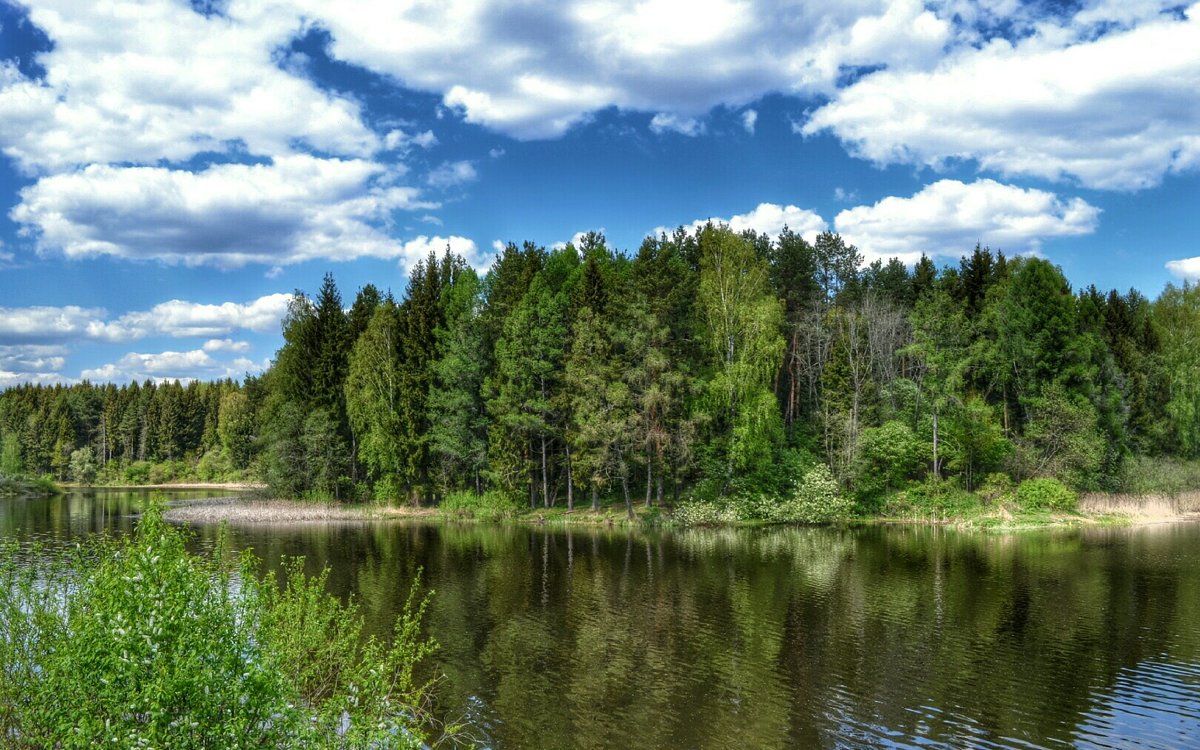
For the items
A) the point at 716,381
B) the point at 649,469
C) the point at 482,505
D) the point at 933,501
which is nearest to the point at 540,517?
the point at 482,505

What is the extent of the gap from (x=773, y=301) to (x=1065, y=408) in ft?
75.7

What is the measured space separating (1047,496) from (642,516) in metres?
28.3

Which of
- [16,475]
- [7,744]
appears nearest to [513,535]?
[7,744]

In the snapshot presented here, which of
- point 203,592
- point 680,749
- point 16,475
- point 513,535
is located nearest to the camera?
point 203,592

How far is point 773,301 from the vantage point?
2260 inches

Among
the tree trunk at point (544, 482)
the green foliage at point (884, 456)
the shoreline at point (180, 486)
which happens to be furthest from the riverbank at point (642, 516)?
the shoreline at point (180, 486)

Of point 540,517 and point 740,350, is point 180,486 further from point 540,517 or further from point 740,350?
point 740,350

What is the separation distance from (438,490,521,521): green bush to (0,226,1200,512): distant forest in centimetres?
115

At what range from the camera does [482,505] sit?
60.9 metres

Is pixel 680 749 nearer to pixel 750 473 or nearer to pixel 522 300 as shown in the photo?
pixel 750 473

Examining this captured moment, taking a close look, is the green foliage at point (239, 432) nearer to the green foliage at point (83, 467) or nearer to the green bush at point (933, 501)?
the green foliage at point (83, 467)

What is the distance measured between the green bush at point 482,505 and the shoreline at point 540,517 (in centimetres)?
34

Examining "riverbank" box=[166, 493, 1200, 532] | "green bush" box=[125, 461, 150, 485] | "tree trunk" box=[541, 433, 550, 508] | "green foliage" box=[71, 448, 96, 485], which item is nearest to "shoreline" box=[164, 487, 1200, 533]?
"riverbank" box=[166, 493, 1200, 532]

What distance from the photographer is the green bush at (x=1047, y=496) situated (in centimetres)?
5422
